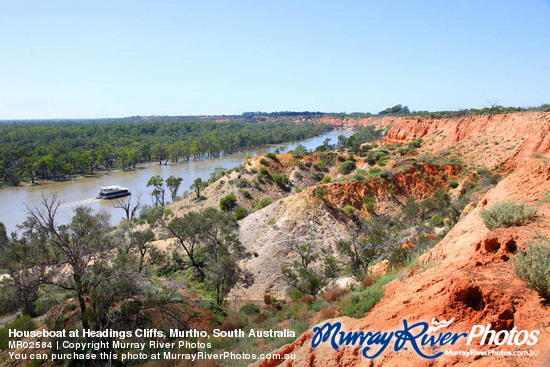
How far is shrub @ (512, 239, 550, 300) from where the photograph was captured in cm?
399

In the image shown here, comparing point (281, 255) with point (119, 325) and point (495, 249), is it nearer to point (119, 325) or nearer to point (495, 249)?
point (119, 325)

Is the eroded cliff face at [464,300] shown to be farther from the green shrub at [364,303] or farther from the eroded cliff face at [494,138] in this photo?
the eroded cliff face at [494,138]

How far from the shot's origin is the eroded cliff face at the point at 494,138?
2809cm

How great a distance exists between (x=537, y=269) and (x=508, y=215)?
2577 mm

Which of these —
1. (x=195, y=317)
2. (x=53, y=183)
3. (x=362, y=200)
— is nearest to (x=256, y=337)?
(x=195, y=317)

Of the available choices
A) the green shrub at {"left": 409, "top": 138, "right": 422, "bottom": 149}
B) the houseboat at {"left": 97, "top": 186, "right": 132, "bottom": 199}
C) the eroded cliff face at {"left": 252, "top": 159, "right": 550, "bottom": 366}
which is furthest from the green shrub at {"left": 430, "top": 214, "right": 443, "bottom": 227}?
the houseboat at {"left": 97, "top": 186, "right": 132, "bottom": 199}

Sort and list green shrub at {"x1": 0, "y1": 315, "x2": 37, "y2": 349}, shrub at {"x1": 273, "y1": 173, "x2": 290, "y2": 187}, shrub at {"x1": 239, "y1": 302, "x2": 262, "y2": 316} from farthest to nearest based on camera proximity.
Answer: shrub at {"x1": 273, "y1": 173, "x2": 290, "y2": 187}
shrub at {"x1": 239, "y1": 302, "x2": 262, "y2": 316}
green shrub at {"x1": 0, "y1": 315, "x2": 37, "y2": 349}

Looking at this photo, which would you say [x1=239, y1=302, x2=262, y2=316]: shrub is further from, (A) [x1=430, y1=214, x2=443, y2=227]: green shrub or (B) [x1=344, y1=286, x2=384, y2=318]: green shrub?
(A) [x1=430, y1=214, x2=443, y2=227]: green shrub

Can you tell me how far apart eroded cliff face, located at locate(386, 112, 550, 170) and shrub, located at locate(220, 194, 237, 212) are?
26.4 m

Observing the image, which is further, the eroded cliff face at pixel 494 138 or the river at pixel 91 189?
the river at pixel 91 189

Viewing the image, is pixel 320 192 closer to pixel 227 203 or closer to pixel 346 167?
pixel 227 203

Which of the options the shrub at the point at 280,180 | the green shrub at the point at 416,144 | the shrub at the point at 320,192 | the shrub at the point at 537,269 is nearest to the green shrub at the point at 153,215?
the shrub at the point at 280,180

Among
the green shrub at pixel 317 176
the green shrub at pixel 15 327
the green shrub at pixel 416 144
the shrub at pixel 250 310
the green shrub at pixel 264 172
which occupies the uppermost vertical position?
the green shrub at pixel 416 144

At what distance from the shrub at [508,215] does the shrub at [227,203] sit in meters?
27.5
